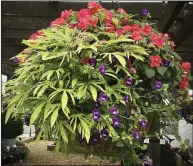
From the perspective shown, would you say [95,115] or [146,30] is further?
[146,30]

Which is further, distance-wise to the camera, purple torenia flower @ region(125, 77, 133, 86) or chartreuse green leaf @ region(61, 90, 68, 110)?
purple torenia flower @ region(125, 77, 133, 86)

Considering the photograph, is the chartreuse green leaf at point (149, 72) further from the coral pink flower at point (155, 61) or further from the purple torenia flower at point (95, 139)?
the purple torenia flower at point (95, 139)

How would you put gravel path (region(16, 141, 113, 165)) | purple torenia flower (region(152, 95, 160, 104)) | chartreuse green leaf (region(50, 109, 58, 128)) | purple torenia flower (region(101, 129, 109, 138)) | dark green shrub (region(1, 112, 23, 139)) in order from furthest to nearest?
1. gravel path (region(16, 141, 113, 165))
2. dark green shrub (region(1, 112, 23, 139))
3. purple torenia flower (region(152, 95, 160, 104))
4. purple torenia flower (region(101, 129, 109, 138))
5. chartreuse green leaf (region(50, 109, 58, 128))

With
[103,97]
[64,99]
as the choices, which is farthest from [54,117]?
[103,97]

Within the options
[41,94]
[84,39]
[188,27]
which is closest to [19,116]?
[41,94]

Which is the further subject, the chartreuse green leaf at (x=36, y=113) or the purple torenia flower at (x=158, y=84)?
the purple torenia flower at (x=158, y=84)

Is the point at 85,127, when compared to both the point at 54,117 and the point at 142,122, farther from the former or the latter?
the point at 142,122

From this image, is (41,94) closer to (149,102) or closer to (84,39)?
(84,39)

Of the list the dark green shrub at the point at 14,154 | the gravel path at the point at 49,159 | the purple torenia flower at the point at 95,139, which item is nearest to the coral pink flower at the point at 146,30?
the purple torenia flower at the point at 95,139

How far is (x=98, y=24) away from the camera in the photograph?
129 centimetres

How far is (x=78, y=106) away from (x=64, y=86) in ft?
0.27

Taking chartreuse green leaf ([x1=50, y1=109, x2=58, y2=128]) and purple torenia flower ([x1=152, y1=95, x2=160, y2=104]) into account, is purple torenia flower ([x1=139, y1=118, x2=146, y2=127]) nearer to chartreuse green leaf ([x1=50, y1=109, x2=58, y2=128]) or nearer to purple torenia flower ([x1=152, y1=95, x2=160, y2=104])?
purple torenia flower ([x1=152, y1=95, x2=160, y2=104])

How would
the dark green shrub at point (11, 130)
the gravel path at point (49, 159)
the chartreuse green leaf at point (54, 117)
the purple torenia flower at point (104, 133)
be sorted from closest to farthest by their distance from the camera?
the chartreuse green leaf at point (54, 117) → the purple torenia flower at point (104, 133) → the dark green shrub at point (11, 130) → the gravel path at point (49, 159)

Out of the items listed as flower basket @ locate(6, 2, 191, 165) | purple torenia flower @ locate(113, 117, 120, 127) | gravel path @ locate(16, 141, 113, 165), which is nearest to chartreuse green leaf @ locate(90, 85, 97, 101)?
flower basket @ locate(6, 2, 191, 165)
